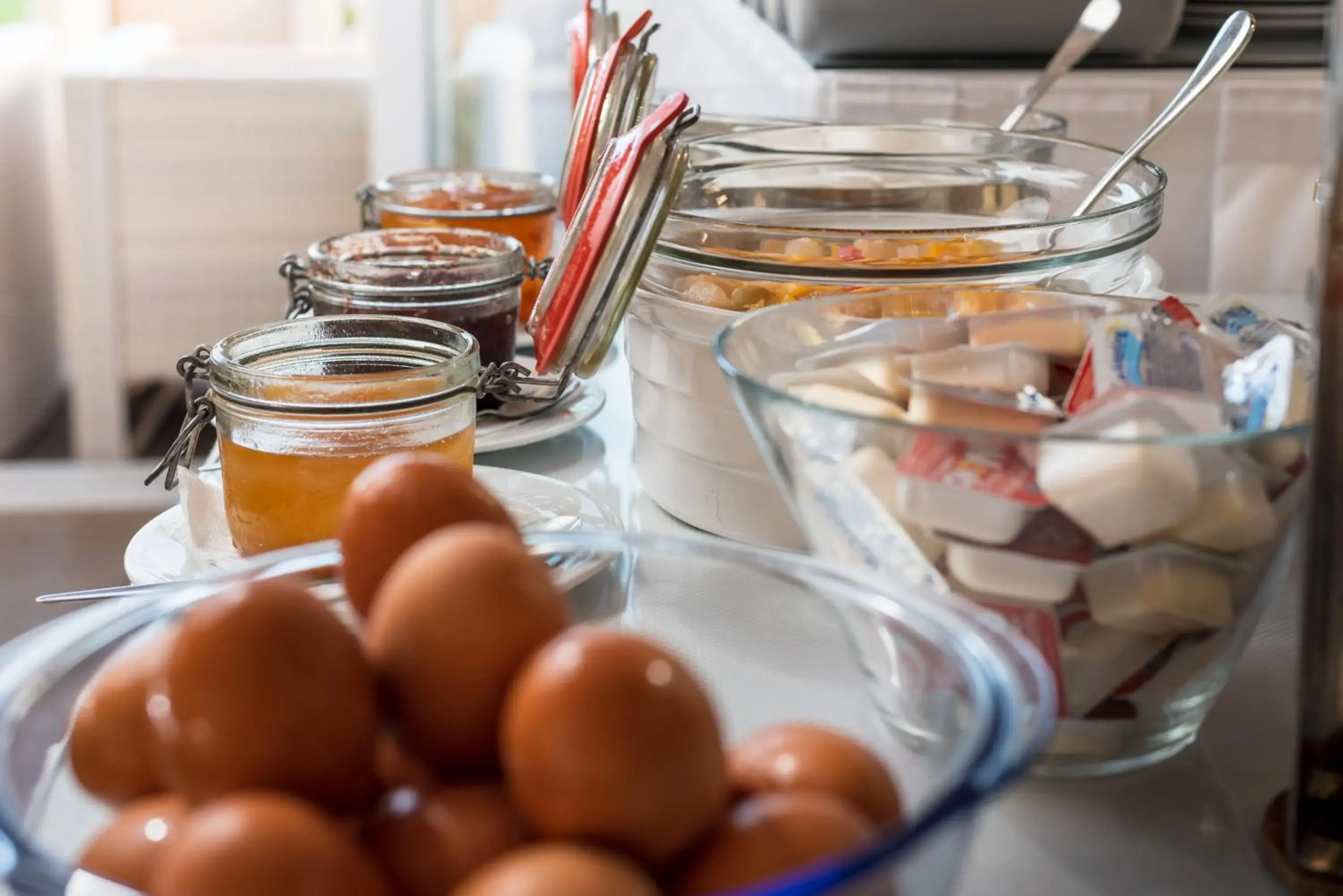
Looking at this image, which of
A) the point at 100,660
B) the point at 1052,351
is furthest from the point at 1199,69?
the point at 100,660

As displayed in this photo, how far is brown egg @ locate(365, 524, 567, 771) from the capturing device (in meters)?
0.32

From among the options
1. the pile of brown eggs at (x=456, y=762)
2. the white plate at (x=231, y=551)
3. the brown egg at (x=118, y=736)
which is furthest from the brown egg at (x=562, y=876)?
the white plate at (x=231, y=551)

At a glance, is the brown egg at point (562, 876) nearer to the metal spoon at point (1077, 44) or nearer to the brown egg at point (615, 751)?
the brown egg at point (615, 751)

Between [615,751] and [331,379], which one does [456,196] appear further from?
[615,751]

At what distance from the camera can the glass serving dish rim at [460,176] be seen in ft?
3.57

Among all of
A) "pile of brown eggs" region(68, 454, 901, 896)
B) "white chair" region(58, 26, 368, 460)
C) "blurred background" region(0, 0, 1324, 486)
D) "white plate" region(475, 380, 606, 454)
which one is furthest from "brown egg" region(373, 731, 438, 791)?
"white chair" region(58, 26, 368, 460)

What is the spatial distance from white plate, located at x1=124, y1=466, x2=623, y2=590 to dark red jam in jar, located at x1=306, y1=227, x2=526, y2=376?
5.3 inches

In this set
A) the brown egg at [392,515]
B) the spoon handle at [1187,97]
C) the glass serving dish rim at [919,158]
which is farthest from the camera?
the spoon handle at [1187,97]

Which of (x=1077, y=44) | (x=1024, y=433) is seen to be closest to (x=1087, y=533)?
(x=1024, y=433)

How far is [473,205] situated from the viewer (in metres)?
1.12

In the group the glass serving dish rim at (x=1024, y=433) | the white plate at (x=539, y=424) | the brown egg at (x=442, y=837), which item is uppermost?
the glass serving dish rim at (x=1024, y=433)

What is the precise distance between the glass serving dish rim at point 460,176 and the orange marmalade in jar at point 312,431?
407 millimetres

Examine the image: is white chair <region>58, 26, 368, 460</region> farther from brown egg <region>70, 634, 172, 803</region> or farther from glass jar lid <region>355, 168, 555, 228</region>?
brown egg <region>70, 634, 172, 803</region>

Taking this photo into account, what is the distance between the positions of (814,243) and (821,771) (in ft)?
1.15
